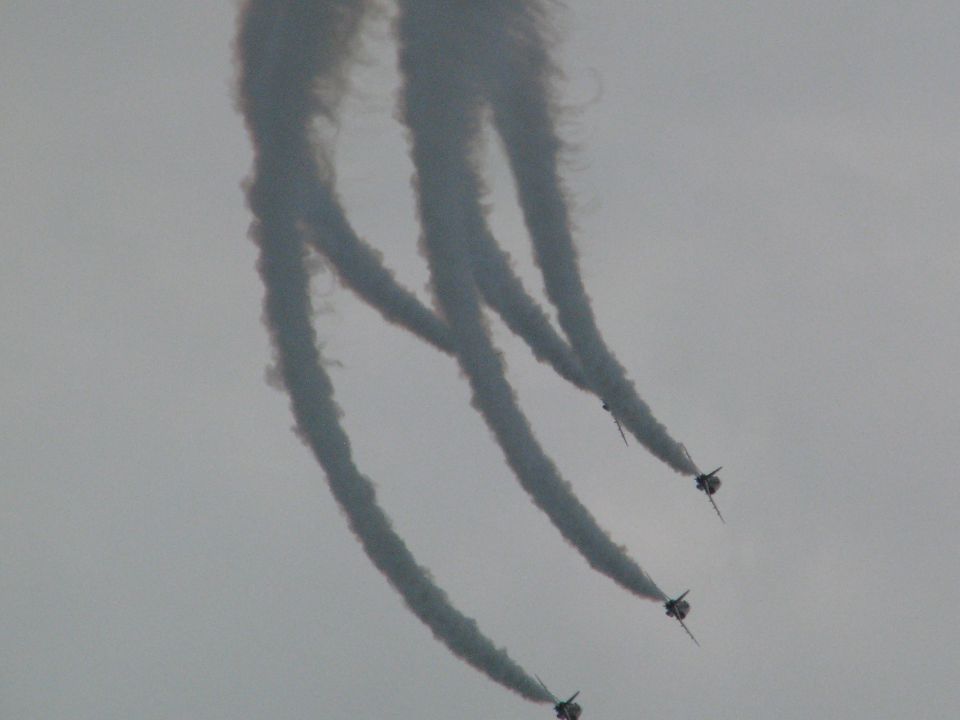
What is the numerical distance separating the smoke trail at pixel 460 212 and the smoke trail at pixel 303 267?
1460 mm

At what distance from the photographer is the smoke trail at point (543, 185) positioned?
25.7 m

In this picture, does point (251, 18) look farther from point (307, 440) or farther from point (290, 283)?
point (307, 440)

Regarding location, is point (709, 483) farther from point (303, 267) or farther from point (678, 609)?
point (303, 267)

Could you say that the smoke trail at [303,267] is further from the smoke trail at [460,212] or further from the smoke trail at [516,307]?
the smoke trail at [516,307]

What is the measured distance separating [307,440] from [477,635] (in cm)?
676

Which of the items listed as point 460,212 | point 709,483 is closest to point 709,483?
point 709,483

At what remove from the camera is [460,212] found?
27.2 meters

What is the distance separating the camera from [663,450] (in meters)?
32.4

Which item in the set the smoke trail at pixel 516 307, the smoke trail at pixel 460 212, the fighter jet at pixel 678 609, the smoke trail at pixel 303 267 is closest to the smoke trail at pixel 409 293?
the smoke trail at pixel 516 307

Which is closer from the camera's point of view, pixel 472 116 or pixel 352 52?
pixel 352 52

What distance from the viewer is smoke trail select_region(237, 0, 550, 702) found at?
24312 mm

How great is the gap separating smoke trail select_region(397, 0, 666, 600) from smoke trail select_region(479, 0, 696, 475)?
70 cm

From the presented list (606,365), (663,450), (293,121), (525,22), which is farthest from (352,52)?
(663,450)

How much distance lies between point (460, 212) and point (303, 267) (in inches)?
134
